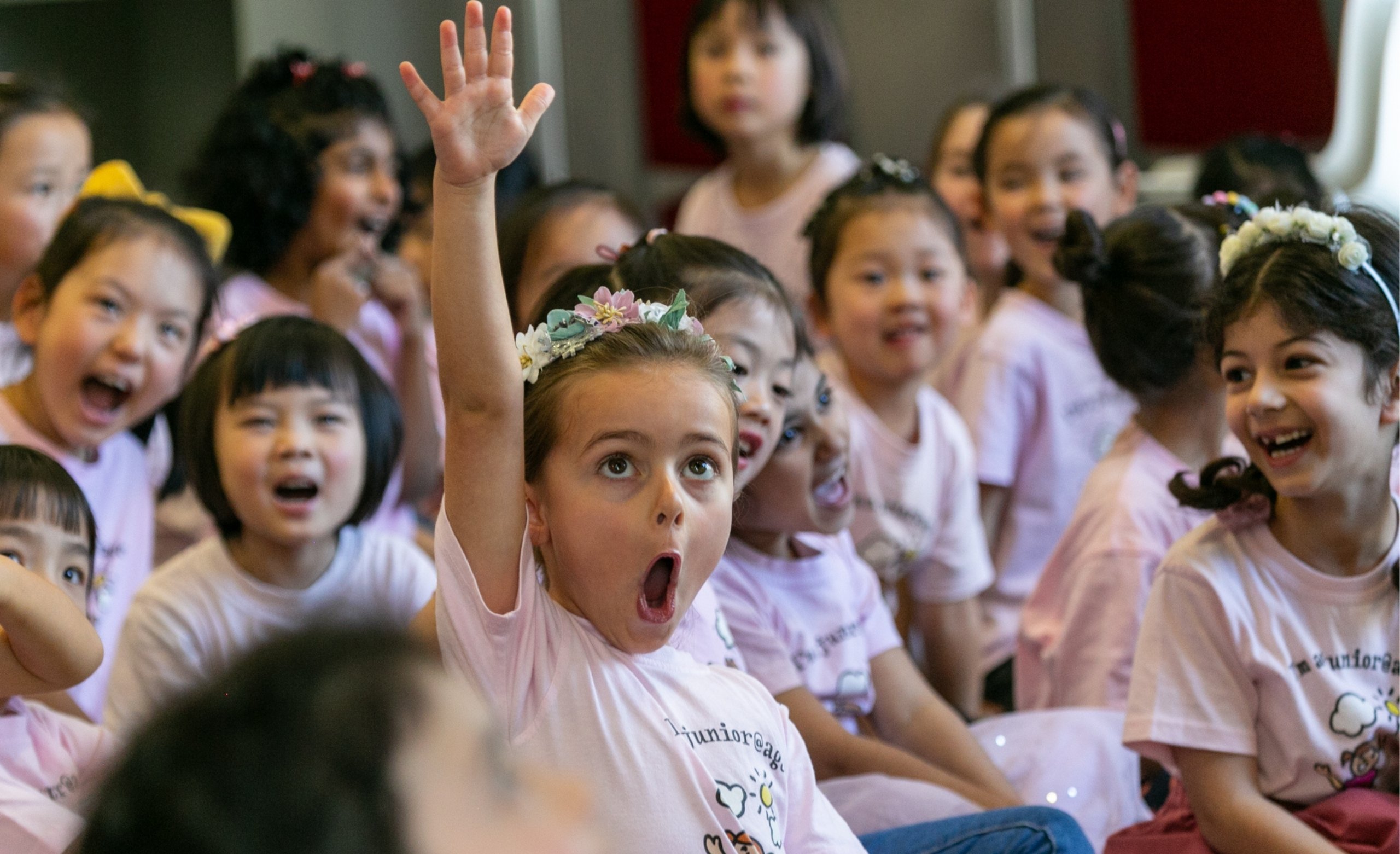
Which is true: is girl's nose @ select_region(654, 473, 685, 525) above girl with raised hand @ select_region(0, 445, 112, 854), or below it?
above

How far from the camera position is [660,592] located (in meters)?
1.09

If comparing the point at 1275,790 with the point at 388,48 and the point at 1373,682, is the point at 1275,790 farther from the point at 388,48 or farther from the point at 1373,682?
the point at 388,48

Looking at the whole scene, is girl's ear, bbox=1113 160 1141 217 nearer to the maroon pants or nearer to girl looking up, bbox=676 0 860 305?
girl looking up, bbox=676 0 860 305

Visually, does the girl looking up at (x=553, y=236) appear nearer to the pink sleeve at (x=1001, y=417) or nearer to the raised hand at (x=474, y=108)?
the pink sleeve at (x=1001, y=417)

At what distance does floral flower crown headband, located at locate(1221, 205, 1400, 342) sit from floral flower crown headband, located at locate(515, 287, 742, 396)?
0.65 m

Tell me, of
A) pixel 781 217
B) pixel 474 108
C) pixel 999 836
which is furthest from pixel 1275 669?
pixel 781 217

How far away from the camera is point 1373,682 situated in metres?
1.40

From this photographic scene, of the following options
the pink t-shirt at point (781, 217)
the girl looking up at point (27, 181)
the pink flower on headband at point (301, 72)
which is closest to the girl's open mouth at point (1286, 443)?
the pink t-shirt at point (781, 217)

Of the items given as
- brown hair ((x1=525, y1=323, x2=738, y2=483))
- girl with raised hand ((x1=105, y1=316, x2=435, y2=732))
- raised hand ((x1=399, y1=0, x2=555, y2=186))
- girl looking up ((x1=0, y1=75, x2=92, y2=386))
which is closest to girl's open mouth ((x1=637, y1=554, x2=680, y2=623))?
brown hair ((x1=525, y1=323, x2=738, y2=483))

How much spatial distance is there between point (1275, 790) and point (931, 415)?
36.0 inches

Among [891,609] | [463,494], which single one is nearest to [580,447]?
[463,494]

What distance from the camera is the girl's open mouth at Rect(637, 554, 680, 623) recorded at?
1080mm

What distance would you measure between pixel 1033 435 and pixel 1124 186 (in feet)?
1.85

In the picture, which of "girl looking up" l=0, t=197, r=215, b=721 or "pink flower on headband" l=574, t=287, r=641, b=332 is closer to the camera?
"pink flower on headband" l=574, t=287, r=641, b=332
